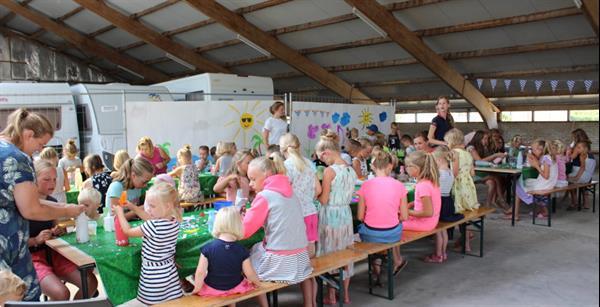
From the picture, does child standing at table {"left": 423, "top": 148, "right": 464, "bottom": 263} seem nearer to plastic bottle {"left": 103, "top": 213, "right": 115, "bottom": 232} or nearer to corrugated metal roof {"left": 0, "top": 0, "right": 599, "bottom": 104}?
corrugated metal roof {"left": 0, "top": 0, "right": 599, "bottom": 104}

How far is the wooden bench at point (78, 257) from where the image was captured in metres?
2.61

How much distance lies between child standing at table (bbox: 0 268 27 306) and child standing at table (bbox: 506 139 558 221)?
631 cm

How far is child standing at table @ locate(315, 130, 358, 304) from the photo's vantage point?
12.1 feet

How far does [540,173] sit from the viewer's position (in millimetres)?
6504

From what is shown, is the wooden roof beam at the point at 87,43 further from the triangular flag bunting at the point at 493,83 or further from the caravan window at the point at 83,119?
the triangular flag bunting at the point at 493,83

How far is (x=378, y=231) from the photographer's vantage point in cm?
391

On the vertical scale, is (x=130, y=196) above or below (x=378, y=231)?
above

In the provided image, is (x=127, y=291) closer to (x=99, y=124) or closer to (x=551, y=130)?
(x=99, y=124)

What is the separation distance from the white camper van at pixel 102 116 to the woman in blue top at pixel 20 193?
7.95 m

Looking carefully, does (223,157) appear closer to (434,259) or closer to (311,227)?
(311,227)

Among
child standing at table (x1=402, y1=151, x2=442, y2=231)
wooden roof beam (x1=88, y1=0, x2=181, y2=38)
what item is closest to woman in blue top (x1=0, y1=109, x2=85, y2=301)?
child standing at table (x1=402, y1=151, x2=442, y2=231)

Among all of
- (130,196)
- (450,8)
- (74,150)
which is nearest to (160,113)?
(74,150)

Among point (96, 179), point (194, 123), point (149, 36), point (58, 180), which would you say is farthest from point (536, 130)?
point (58, 180)

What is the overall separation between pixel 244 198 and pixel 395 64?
8002 millimetres
